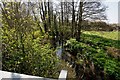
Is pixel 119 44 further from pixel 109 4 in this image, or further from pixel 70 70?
pixel 70 70

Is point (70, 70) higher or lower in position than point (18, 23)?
lower

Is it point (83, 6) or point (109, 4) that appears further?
point (83, 6)

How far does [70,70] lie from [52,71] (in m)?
0.34

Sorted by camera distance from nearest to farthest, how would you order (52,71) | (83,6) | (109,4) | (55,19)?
(109,4)
(52,71)
(83,6)
(55,19)

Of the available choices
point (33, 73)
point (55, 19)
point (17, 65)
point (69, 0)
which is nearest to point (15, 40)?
point (17, 65)

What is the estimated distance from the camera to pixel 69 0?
3.78 metres

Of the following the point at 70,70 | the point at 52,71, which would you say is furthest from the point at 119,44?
the point at 52,71

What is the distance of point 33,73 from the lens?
129 inches

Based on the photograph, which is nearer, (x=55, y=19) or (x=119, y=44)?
(x=119, y=44)

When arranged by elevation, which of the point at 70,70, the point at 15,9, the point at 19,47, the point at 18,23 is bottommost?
the point at 70,70

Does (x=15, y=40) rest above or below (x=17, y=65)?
above

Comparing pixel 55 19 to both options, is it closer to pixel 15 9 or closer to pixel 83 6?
pixel 83 6

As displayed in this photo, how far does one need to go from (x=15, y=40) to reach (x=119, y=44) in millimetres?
1714

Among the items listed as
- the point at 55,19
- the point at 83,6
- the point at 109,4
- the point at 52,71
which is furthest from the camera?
the point at 55,19
